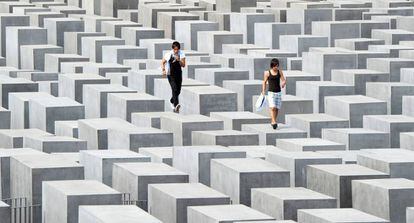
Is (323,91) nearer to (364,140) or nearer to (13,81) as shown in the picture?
(364,140)

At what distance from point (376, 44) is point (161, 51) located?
5389 mm

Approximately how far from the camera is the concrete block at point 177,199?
773 inches

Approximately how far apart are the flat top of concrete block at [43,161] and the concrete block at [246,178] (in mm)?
2254

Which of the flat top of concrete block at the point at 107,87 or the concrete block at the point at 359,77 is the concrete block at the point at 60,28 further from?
the concrete block at the point at 359,77

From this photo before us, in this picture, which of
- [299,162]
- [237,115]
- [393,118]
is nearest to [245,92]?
[237,115]

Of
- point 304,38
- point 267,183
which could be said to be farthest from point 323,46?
point 267,183

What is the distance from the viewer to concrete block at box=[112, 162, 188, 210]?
2123 cm

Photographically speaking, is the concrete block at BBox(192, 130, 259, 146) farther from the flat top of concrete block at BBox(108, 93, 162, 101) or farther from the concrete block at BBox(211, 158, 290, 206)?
the flat top of concrete block at BBox(108, 93, 162, 101)

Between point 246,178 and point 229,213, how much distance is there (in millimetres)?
2506

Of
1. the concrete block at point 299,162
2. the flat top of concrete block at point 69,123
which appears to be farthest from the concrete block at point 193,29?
the concrete block at point 299,162

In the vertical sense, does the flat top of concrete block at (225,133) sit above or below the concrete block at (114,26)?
below

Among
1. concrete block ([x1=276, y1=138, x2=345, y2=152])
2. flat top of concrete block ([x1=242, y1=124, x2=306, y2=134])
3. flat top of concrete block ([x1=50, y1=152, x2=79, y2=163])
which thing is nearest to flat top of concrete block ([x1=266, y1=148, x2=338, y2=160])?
concrete block ([x1=276, y1=138, x2=345, y2=152])

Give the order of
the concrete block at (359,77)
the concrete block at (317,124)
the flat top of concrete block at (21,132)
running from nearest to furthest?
the flat top of concrete block at (21,132) < the concrete block at (317,124) < the concrete block at (359,77)

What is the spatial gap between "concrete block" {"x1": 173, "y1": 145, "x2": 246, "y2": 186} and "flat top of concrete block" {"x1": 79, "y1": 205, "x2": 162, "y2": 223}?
3.80 metres
